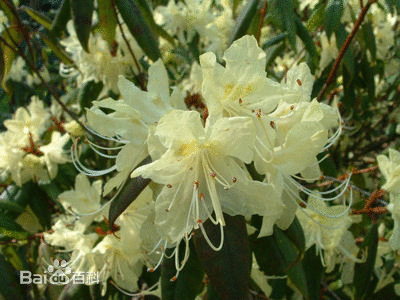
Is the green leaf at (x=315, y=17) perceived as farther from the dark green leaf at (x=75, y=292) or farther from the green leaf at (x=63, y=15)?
the dark green leaf at (x=75, y=292)

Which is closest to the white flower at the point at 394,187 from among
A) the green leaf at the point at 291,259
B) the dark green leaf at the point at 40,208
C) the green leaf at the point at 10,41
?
the green leaf at the point at 291,259

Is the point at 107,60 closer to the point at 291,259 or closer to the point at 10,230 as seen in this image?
the point at 10,230

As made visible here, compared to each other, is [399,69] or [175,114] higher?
[175,114]

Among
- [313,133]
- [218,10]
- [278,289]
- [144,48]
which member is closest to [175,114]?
[313,133]

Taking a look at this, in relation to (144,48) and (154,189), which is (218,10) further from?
(154,189)

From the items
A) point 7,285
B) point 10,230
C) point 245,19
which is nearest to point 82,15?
point 245,19

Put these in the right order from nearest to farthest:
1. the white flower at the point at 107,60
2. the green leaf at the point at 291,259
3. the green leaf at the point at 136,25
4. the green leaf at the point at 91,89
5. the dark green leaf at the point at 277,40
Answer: the green leaf at the point at 291,259
the green leaf at the point at 136,25
the dark green leaf at the point at 277,40
the white flower at the point at 107,60
the green leaf at the point at 91,89

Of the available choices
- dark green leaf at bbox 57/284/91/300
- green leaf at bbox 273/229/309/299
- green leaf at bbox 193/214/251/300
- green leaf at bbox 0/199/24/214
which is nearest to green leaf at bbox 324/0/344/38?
green leaf at bbox 273/229/309/299
